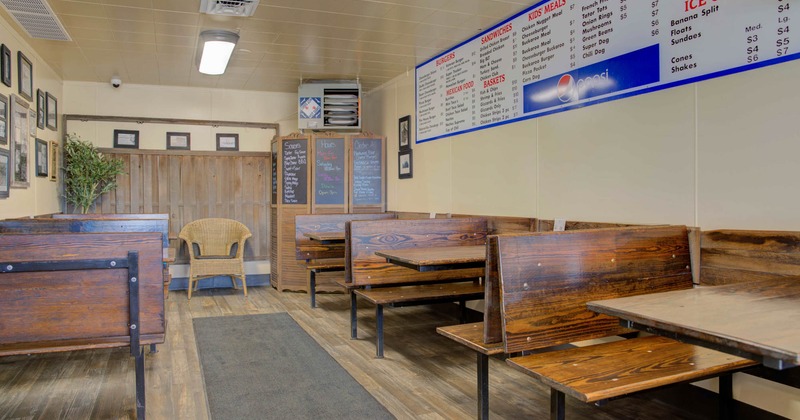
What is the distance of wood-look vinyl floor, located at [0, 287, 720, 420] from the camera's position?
2891 mm

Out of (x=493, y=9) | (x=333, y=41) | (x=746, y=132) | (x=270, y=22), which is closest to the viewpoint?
(x=746, y=132)

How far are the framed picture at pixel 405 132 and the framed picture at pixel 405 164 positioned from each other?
0.23 feet

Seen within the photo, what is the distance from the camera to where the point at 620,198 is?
11.2 ft

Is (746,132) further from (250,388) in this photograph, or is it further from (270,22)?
(270,22)

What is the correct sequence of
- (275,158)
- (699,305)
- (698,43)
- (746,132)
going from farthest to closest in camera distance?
(275,158) < (698,43) < (746,132) < (699,305)

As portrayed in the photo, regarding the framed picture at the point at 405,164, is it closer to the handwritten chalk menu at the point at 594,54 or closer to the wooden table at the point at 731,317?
the handwritten chalk menu at the point at 594,54

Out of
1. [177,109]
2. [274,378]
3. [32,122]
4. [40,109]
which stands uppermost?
[177,109]

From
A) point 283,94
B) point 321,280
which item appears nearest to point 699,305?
point 321,280

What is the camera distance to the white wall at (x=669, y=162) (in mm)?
2543

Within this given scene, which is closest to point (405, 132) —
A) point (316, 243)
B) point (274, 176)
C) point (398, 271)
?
point (316, 243)

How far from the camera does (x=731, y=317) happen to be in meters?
1.62

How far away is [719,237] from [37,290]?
123 inches

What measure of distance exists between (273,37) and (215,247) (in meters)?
3.19

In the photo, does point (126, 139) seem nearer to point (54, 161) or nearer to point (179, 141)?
point (179, 141)
